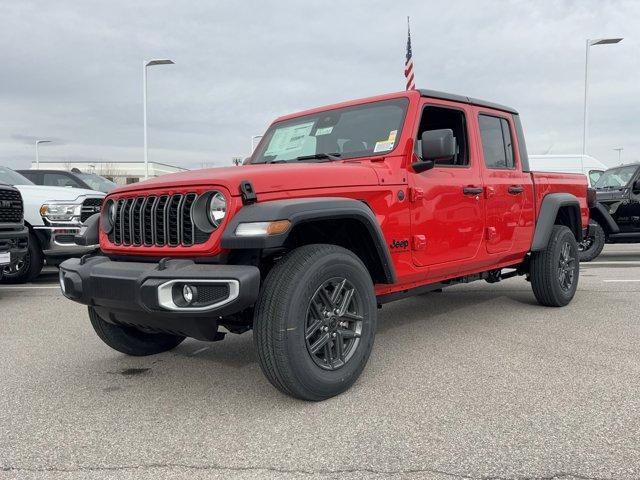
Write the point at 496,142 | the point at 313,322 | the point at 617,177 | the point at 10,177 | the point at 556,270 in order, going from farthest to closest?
the point at 617,177, the point at 10,177, the point at 556,270, the point at 496,142, the point at 313,322

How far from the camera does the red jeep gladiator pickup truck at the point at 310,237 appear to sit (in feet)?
9.07

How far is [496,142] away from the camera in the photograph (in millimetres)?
4844

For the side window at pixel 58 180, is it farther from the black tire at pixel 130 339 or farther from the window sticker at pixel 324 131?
the window sticker at pixel 324 131

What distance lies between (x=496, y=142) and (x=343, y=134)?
1.59 metres

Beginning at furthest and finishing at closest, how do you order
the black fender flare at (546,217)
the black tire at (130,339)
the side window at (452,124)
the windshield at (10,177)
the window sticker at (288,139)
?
the windshield at (10,177) < the black fender flare at (546,217) < the window sticker at (288,139) < the side window at (452,124) < the black tire at (130,339)

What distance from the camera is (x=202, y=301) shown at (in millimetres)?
2676

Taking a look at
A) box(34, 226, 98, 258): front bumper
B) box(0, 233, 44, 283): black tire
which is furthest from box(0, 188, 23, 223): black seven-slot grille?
box(0, 233, 44, 283): black tire

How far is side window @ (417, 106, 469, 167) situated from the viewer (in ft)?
13.5

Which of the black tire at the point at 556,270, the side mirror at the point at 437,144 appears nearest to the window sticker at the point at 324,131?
the side mirror at the point at 437,144

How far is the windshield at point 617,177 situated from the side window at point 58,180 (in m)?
10.1

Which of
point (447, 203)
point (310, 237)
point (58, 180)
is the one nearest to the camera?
point (310, 237)

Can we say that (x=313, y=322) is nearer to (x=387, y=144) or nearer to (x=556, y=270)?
(x=387, y=144)

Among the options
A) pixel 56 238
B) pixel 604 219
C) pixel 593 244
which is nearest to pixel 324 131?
pixel 56 238

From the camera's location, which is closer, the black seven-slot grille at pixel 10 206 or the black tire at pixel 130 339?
the black tire at pixel 130 339
